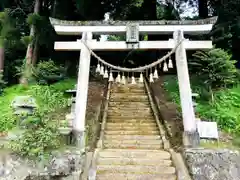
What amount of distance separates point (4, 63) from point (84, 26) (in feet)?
23.4

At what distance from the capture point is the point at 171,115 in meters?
9.53

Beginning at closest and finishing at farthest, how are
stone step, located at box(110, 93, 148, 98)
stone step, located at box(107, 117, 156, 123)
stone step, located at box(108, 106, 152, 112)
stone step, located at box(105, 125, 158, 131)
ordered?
stone step, located at box(105, 125, 158, 131) → stone step, located at box(107, 117, 156, 123) → stone step, located at box(108, 106, 152, 112) → stone step, located at box(110, 93, 148, 98)

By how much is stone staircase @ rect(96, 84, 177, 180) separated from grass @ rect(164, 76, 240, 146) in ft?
5.55

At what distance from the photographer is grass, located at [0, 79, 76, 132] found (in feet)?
29.0

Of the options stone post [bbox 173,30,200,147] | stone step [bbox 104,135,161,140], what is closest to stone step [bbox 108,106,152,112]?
stone step [bbox 104,135,161,140]

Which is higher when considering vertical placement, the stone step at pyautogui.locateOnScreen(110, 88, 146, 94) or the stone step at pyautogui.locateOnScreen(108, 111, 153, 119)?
the stone step at pyautogui.locateOnScreen(110, 88, 146, 94)

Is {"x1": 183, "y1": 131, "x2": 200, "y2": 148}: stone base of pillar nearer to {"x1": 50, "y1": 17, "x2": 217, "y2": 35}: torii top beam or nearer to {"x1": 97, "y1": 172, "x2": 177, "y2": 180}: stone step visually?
{"x1": 97, "y1": 172, "x2": 177, "y2": 180}: stone step

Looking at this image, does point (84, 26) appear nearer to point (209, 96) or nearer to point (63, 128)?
point (63, 128)

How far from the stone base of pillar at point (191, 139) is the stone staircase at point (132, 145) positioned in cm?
68

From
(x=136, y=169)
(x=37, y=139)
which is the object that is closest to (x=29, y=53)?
(x=37, y=139)

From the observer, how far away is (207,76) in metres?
10.4

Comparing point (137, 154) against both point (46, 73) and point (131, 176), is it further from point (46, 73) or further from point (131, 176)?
point (46, 73)

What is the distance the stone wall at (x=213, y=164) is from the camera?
6559 mm

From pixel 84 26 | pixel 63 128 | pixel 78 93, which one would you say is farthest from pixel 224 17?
pixel 63 128
